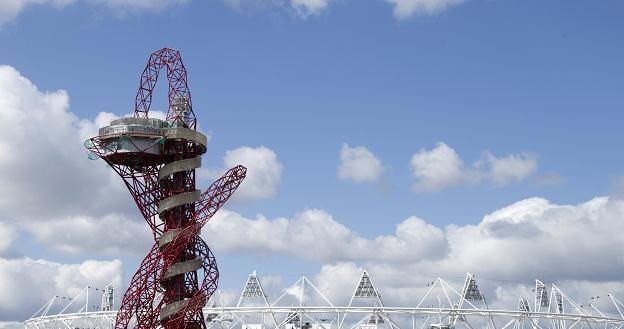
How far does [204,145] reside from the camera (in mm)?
95562

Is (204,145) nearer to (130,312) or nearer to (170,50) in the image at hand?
(170,50)

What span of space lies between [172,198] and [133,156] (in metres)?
6.53

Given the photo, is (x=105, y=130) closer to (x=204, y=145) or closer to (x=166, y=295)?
(x=204, y=145)

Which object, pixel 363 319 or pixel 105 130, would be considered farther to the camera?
pixel 363 319

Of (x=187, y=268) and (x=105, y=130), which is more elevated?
(x=105, y=130)

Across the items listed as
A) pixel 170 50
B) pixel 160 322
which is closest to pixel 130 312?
pixel 160 322

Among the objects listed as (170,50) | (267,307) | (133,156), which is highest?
(170,50)

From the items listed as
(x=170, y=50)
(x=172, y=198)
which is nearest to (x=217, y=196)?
(x=172, y=198)

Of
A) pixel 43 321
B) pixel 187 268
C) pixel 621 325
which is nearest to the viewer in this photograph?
pixel 187 268

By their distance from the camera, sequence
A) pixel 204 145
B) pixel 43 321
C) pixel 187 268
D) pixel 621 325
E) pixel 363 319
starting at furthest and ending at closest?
1. pixel 43 321
2. pixel 621 325
3. pixel 363 319
4. pixel 204 145
5. pixel 187 268

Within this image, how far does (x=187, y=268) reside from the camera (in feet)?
294

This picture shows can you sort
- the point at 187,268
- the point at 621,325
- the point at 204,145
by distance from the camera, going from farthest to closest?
1. the point at 621,325
2. the point at 204,145
3. the point at 187,268

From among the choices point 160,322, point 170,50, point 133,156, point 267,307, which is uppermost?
point 170,50

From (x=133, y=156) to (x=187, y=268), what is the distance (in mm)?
13594
